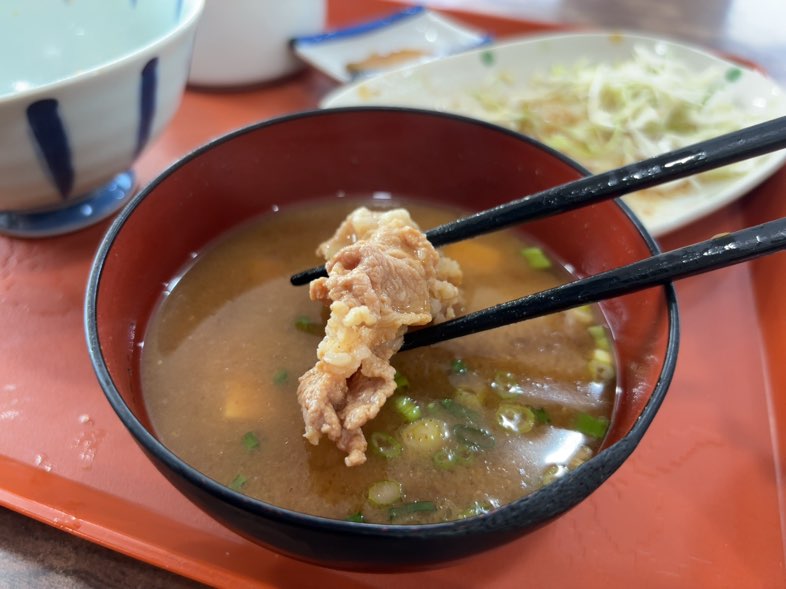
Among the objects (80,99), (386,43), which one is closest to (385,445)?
(80,99)

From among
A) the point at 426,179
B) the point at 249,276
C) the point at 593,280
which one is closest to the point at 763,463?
the point at 593,280

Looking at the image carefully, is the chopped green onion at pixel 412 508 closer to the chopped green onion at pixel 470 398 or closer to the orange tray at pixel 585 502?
the orange tray at pixel 585 502

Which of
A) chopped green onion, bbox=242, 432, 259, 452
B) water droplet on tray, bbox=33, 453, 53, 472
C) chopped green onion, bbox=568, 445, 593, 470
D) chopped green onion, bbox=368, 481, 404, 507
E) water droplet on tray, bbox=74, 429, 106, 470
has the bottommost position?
water droplet on tray, bbox=33, 453, 53, 472

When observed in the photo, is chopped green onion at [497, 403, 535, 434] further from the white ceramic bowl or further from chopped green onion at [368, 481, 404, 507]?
the white ceramic bowl

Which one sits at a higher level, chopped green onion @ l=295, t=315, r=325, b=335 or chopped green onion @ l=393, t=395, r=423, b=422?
chopped green onion @ l=393, t=395, r=423, b=422

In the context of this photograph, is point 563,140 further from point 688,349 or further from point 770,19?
point 770,19

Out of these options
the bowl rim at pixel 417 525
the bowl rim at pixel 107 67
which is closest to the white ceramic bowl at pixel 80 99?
the bowl rim at pixel 107 67

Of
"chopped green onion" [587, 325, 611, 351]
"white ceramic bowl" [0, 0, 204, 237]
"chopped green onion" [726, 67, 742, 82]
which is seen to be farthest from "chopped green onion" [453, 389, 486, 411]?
"chopped green onion" [726, 67, 742, 82]

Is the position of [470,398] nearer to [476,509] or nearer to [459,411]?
[459,411]
